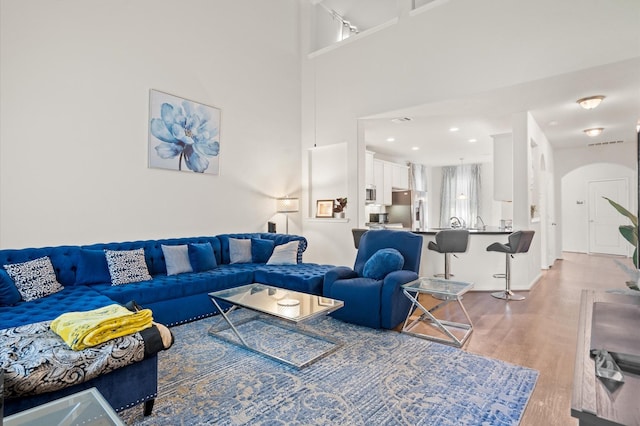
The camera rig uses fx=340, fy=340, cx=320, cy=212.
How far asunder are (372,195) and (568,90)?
4.16 meters

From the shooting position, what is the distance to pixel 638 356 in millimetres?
905

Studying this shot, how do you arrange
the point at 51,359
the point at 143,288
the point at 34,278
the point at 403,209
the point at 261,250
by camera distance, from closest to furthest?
the point at 51,359, the point at 34,278, the point at 143,288, the point at 261,250, the point at 403,209

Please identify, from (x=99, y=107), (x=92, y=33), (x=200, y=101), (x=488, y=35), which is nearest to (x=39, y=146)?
(x=99, y=107)

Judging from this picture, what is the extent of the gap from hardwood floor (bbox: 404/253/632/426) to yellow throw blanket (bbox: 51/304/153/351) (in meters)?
2.26

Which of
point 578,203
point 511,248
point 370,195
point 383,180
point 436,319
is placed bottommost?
point 436,319

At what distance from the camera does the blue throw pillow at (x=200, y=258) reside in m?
4.18

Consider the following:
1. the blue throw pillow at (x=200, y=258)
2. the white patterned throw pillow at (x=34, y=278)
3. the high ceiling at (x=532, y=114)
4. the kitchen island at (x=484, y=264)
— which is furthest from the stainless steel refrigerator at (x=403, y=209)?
the white patterned throw pillow at (x=34, y=278)

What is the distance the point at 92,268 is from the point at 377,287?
289 cm

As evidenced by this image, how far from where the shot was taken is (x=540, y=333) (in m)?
3.30

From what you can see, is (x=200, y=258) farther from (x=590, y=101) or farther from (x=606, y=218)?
(x=606, y=218)

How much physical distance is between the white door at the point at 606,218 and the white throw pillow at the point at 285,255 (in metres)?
8.64

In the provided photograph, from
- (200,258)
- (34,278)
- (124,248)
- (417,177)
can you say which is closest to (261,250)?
(200,258)

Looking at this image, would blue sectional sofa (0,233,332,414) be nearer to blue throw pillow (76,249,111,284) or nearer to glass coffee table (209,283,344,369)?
blue throw pillow (76,249,111,284)

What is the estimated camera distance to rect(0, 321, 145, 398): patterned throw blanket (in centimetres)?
153
